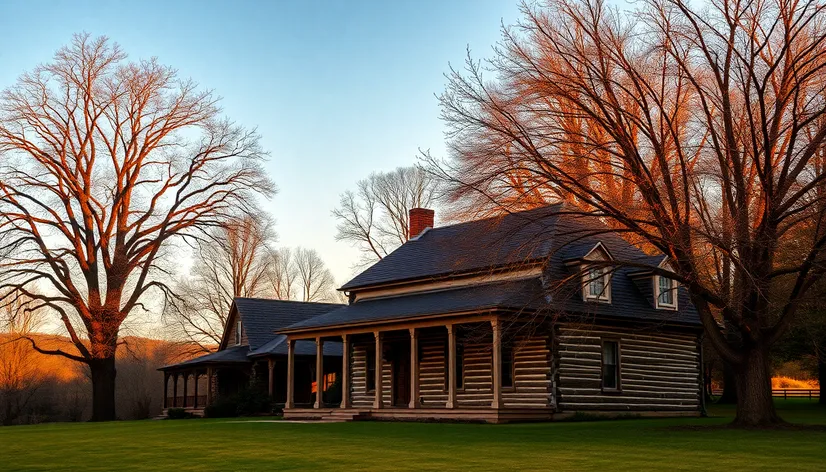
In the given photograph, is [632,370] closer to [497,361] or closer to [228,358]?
[497,361]

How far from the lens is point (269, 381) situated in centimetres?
4291

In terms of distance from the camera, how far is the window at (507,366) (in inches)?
1198

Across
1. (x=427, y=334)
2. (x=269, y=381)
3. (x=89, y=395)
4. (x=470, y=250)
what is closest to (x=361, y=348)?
(x=427, y=334)

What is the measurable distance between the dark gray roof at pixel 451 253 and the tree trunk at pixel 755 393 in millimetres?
6444

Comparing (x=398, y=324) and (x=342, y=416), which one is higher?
(x=398, y=324)

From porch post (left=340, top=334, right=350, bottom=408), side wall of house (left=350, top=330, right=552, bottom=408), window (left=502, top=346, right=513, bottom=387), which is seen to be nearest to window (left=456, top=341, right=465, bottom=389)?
side wall of house (left=350, top=330, right=552, bottom=408)

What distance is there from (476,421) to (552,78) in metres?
10.5

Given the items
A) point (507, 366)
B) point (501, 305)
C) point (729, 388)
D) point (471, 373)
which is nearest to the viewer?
point (501, 305)

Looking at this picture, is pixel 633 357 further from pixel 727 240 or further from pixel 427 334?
pixel 727 240

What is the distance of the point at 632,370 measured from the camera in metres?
31.9

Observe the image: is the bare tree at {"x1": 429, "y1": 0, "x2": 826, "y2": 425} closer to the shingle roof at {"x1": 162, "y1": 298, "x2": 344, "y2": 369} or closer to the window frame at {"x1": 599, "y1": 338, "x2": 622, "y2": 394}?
→ the window frame at {"x1": 599, "y1": 338, "x2": 622, "y2": 394}

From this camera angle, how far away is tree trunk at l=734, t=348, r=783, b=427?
76.0ft

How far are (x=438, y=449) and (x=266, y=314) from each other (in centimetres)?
3211

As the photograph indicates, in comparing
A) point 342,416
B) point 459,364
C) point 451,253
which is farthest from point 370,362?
point 451,253
